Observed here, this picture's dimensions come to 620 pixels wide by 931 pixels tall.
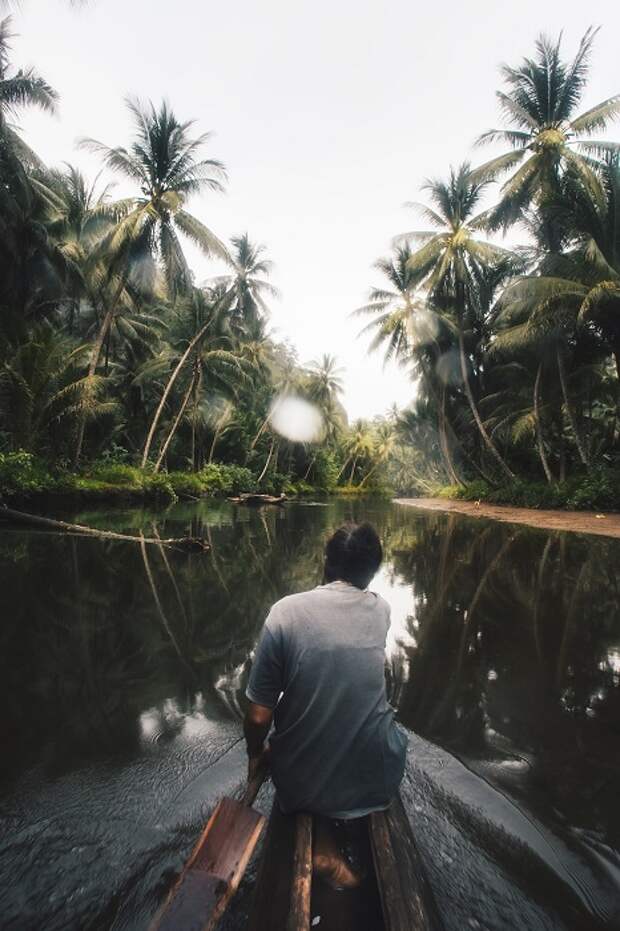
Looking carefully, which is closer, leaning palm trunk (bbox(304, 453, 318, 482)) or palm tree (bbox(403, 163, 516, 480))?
palm tree (bbox(403, 163, 516, 480))

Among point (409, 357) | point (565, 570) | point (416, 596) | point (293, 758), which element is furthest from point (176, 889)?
point (409, 357)

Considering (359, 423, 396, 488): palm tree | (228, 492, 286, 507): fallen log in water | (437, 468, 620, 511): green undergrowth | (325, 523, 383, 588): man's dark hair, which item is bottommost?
(228, 492, 286, 507): fallen log in water

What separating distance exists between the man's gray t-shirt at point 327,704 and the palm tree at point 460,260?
2060 centimetres

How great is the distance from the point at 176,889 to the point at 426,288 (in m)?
23.8

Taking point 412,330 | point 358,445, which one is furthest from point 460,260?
point 358,445

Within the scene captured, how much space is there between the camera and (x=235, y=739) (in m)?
2.56

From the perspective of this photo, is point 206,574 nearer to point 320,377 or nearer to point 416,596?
point 416,596

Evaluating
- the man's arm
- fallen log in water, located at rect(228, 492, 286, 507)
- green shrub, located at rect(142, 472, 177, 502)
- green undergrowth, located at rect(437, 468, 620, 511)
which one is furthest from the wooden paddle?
fallen log in water, located at rect(228, 492, 286, 507)

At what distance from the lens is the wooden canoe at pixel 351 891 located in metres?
1.11

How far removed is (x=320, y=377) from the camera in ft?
127

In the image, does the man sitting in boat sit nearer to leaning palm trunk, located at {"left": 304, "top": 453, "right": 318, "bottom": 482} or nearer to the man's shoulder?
the man's shoulder

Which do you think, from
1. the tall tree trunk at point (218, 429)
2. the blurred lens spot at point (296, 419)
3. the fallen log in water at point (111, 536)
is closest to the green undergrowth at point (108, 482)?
the fallen log in water at point (111, 536)

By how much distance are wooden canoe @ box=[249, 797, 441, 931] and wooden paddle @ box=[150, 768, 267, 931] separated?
88mm

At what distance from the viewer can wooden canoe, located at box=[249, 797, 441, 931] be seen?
111cm
